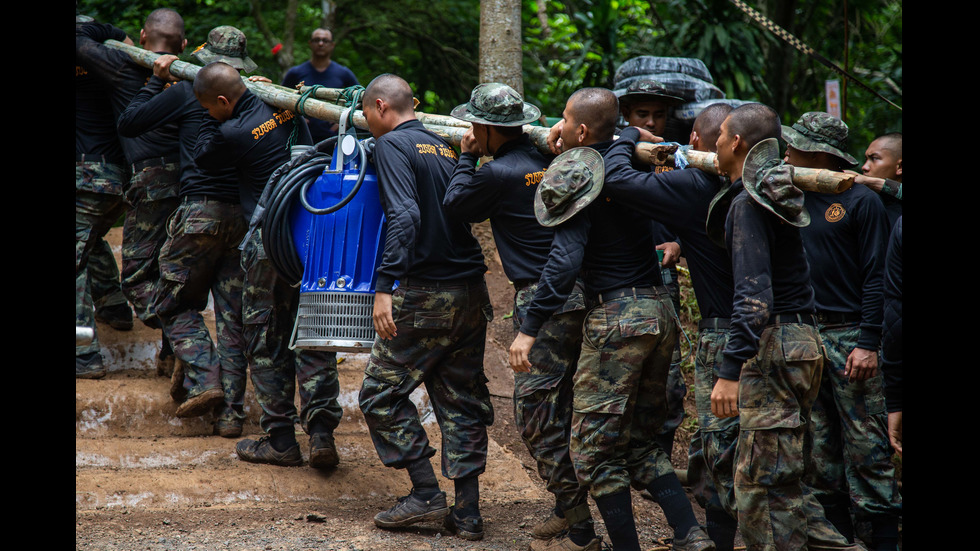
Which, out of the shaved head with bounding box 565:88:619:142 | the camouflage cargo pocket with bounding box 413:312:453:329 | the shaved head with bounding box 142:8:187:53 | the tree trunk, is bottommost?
the camouflage cargo pocket with bounding box 413:312:453:329

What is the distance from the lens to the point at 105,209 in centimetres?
671

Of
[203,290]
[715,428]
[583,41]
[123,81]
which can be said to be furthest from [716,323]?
[583,41]

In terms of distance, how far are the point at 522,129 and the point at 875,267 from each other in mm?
1964

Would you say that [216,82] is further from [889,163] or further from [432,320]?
[889,163]

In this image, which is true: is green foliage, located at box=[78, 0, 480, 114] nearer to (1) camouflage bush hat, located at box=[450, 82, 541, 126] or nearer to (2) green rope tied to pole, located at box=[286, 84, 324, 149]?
(2) green rope tied to pole, located at box=[286, 84, 324, 149]

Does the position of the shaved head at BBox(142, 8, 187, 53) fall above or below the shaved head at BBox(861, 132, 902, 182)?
above

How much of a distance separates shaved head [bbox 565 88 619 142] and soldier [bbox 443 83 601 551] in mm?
369

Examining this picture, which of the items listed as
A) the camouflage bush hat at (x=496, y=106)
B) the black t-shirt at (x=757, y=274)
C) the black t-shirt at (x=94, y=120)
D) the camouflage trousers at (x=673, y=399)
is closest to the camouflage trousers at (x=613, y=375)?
the black t-shirt at (x=757, y=274)

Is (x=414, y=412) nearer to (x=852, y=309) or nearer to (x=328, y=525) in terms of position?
(x=328, y=525)

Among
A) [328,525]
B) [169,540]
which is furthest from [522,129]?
[169,540]

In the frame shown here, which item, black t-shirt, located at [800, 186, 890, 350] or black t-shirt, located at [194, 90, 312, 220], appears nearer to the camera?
black t-shirt, located at [800, 186, 890, 350]

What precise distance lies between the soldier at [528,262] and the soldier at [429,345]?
0.80ft

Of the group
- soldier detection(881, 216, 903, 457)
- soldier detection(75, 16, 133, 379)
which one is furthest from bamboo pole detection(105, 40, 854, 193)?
soldier detection(881, 216, 903, 457)

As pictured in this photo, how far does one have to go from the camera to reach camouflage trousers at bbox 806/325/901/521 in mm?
4512
